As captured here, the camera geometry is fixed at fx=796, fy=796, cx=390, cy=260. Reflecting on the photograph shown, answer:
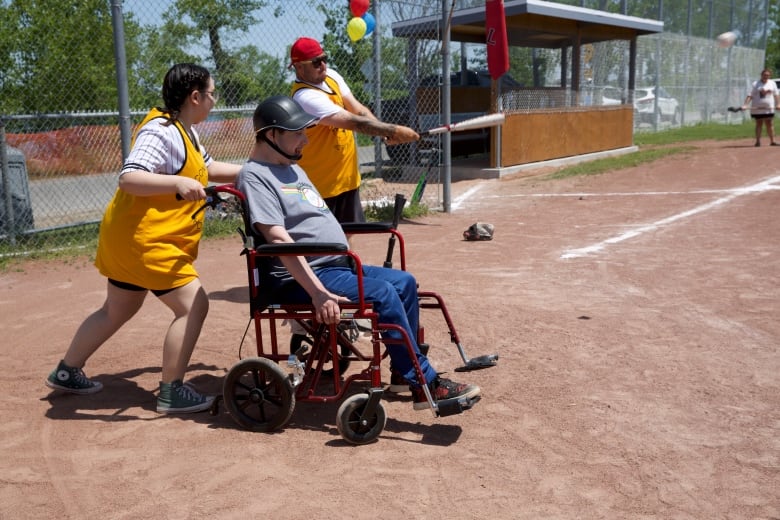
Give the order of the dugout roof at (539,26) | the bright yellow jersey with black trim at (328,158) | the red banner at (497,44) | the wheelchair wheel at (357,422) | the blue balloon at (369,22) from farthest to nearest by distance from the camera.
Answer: the dugout roof at (539,26), the blue balloon at (369,22), the red banner at (497,44), the bright yellow jersey with black trim at (328,158), the wheelchair wheel at (357,422)

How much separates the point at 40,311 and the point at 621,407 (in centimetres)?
444

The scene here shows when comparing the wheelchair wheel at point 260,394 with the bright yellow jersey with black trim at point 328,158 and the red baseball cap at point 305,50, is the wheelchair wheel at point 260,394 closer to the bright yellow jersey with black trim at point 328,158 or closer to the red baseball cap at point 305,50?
the bright yellow jersey with black trim at point 328,158

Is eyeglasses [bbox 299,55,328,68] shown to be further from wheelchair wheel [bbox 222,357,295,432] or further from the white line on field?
the white line on field

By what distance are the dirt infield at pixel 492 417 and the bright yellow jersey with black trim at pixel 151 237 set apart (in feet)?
2.44

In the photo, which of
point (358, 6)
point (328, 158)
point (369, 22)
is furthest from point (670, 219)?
point (328, 158)

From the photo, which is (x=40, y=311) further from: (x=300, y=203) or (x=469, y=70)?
(x=469, y=70)

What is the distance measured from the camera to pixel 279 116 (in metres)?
3.79

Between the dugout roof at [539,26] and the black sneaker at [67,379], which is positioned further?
the dugout roof at [539,26]

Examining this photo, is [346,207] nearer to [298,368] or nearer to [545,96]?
[298,368]

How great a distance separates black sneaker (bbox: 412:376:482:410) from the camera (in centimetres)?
365

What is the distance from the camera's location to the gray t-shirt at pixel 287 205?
12.1 feet

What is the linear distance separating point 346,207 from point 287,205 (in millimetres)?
1537

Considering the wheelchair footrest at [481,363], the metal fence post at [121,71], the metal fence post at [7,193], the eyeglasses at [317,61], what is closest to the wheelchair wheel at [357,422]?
the wheelchair footrest at [481,363]

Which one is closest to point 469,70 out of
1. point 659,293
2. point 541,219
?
point 541,219
